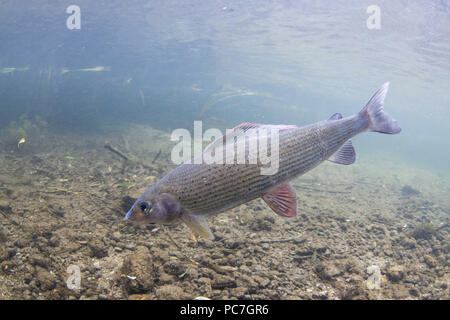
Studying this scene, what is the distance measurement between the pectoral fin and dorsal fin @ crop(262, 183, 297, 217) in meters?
0.56

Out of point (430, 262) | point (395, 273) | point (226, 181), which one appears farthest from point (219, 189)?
point (430, 262)

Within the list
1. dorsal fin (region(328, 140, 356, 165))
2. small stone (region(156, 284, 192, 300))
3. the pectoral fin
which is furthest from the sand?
dorsal fin (region(328, 140, 356, 165))

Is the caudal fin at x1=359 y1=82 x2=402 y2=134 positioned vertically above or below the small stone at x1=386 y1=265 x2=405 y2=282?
above

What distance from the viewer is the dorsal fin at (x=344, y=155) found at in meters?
2.55

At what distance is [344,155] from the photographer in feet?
8.46

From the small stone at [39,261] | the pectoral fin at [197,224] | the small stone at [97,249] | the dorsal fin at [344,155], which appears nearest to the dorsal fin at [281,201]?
the pectoral fin at [197,224]

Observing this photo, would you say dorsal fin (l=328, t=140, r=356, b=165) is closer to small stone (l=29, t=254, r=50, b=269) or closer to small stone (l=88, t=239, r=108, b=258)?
small stone (l=88, t=239, r=108, b=258)

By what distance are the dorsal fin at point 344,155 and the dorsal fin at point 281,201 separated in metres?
0.78

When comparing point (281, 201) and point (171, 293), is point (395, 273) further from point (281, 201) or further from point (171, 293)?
point (171, 293)

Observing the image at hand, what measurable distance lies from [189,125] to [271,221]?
79.5ft

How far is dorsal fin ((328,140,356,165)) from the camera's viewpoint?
255cm

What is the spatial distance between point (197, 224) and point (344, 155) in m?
1.72

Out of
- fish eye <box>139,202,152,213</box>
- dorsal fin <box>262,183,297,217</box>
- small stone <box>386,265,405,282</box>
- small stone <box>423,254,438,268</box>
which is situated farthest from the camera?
small stone <box>423,254,438,268</box>

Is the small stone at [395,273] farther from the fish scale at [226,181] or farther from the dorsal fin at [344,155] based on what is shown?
the fish scale at [226,181]
